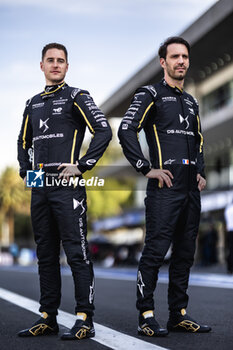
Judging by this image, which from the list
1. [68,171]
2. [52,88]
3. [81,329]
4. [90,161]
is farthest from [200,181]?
[81,329]

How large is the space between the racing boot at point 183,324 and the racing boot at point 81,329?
68cm

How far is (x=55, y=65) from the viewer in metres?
5.06

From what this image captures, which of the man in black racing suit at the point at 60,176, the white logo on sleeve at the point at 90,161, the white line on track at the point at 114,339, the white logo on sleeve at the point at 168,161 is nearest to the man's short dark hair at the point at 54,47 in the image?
the man in black racing suit at the point at 60,176

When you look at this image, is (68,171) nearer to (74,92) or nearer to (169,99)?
(74,92)

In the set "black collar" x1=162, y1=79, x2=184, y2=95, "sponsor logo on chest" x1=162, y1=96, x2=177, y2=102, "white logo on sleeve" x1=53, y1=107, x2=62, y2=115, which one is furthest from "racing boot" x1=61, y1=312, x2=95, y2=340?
"black collar" x1=162, y1=79, x2=184, y2=95

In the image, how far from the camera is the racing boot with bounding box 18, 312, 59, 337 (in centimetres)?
488

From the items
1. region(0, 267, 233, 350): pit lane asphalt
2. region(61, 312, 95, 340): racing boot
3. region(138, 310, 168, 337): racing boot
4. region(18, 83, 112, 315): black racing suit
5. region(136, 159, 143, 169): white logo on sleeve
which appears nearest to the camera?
region(0, 267, 233, 350): pit lane asphalt

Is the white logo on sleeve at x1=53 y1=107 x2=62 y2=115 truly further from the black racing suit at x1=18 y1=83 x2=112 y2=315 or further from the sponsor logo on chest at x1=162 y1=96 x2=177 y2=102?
the sponsor logo on chest at x1=162 y1=96 x2=177 y2=102

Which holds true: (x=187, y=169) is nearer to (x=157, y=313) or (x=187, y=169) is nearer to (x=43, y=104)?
(x=43, y=104)

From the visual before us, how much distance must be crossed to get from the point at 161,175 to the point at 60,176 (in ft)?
2.40

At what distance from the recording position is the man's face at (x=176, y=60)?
5.19 m

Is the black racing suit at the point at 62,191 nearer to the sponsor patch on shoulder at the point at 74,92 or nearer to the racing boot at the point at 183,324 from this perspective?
the sponsor patch on shoulder at the point at 74,92

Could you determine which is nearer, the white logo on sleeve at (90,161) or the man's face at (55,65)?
the white logo on sleeve at (90,161)

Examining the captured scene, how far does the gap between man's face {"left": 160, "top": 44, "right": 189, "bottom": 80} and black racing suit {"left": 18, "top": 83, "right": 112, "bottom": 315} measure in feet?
2.24
